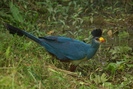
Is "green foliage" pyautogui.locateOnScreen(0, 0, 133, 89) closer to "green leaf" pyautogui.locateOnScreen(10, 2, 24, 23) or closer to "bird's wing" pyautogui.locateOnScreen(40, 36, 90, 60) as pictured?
"green leaf" pyautogui.locateOnScreen(10, 2, 24, 23)

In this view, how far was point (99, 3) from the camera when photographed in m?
6.80

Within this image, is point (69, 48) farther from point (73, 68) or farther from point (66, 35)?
point (66, 35)

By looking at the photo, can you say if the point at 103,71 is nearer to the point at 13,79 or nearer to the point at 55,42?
the point at 55,42

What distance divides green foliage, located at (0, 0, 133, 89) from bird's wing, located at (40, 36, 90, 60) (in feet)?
0.74

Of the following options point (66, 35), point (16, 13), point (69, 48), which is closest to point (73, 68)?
point (69, 48)

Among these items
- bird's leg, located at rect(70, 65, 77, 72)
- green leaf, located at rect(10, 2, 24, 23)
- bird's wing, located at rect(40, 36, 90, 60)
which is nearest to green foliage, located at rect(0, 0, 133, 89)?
green leaf, located at rect(10, 2, 24, 23)

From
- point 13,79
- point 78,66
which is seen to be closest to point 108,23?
point 78,66

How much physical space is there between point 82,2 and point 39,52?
282 centimetres

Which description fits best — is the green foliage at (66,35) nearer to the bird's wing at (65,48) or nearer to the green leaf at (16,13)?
the green leaf at (16,13)

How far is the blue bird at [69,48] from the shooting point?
4.03 meters

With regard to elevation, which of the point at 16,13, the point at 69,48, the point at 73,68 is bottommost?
the point at 73,68

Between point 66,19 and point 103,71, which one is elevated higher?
point 66,19

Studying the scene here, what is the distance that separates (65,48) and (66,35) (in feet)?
4.44

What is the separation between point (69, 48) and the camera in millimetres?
4156
